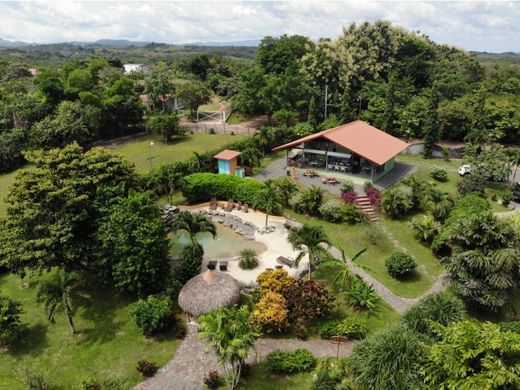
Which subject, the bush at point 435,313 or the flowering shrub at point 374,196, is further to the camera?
the flowering shrub at point 374,196

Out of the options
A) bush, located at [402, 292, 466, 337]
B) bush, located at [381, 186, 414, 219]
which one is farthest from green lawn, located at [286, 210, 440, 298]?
bush, located at [402, 292, 466, 337]

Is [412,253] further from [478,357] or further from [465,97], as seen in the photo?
[465,97]

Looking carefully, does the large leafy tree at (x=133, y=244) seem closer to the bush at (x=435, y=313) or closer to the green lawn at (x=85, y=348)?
the green lawn at (x=85, y=348)

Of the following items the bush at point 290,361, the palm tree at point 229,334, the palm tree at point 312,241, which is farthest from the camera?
the palm tree at point 312,241

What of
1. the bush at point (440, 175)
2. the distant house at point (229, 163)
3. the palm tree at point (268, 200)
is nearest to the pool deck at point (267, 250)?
the palm tree at point (268, 200)

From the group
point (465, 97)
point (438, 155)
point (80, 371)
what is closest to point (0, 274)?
point (80, 371)

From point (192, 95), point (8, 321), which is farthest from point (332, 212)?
point (192, 95)

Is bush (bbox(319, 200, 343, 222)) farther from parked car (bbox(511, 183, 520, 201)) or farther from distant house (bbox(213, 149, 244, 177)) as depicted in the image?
parked car (bbox(511, 183, 520, 201))
